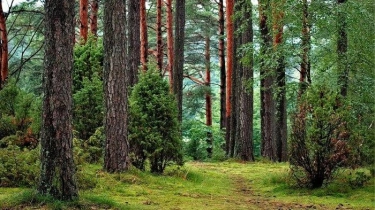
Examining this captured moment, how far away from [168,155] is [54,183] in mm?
4618

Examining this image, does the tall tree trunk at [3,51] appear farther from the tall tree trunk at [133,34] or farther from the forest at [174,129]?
the tall tree trunk at [133,34]

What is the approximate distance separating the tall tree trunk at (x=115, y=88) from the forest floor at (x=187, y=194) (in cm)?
39

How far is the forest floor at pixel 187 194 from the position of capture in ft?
20.9

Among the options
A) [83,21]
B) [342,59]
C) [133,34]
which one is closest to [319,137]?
[342,59]

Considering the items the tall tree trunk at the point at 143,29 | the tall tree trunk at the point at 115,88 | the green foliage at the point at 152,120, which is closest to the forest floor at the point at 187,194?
the tall tree trunk at the point at 115,88

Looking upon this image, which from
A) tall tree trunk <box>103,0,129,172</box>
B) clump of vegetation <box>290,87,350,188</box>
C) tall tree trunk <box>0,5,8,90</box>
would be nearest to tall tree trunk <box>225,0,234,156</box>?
tall tree trunk <box>0,5,8,90</box>

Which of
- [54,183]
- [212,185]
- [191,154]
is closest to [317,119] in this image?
[212,185]

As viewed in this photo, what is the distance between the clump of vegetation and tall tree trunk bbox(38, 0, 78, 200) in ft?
15.5

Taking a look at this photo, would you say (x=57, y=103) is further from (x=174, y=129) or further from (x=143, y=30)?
(x=143, y=30)

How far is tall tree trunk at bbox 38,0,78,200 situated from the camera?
5.96 metres

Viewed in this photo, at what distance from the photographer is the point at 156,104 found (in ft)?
33.6

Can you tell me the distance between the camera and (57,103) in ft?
19.6

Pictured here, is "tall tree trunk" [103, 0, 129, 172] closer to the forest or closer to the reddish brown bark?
the forest

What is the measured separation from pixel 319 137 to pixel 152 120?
3335 mm
